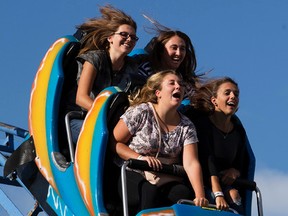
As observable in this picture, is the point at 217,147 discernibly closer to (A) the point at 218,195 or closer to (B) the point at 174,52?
(A) the point at 218,195

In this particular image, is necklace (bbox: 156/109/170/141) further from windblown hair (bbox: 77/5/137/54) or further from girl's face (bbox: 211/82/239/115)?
windblown hair (bbox: 77/5/137/54)

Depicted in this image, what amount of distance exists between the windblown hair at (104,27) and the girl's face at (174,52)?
26 cm

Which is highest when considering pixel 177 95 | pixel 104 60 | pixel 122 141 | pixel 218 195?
pixel 104 60

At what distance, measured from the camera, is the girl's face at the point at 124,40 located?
6488mm

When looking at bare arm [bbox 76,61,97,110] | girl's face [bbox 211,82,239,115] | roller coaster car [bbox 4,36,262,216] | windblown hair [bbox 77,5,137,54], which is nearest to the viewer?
roller coaster car [bbox 4,36,262,216]

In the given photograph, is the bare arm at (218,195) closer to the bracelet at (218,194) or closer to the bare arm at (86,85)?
the bracelet at (218,194)

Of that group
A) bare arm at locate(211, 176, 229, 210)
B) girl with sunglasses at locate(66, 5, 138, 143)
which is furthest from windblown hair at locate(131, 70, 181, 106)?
bare arm at locate(211, 176, 229, 210)

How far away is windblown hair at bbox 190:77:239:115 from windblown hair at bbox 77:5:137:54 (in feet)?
2.22

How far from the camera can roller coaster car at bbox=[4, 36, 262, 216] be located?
5.69 m

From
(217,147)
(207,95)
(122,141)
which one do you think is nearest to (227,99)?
(207,95)

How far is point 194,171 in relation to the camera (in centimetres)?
570

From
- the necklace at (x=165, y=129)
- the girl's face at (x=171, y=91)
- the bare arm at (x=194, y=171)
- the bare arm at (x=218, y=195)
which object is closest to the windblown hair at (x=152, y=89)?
the girl's face at (x=171, y=91)

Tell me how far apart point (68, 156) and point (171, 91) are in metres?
0.97

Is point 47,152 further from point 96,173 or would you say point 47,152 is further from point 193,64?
point 193,64
